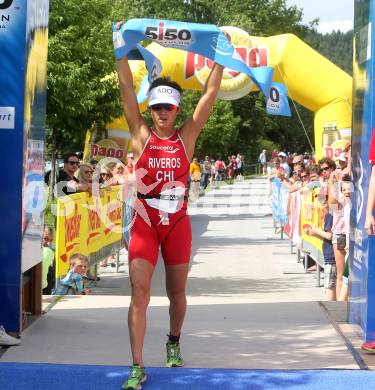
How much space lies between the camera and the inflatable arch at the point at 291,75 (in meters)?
17.3

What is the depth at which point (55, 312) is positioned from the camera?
6934mm

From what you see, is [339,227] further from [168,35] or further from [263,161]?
[263,161]

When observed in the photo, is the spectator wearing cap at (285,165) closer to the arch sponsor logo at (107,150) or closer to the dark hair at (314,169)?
the arch sponsor logo at (107,150)

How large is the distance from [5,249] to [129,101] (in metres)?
1.51

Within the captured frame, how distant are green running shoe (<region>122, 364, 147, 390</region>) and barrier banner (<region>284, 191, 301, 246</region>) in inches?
395

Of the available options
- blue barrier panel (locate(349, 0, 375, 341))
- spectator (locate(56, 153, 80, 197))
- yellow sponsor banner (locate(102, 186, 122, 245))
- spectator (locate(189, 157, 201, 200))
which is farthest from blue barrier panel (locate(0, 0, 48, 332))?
spectator (locate(189, 157, 201, 200))

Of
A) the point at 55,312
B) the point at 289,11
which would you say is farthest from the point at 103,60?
the point at 289,11

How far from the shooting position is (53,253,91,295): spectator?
9500 mm

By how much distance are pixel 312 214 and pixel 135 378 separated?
8.44 m

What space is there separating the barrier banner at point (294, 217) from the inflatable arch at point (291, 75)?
154 centimetres

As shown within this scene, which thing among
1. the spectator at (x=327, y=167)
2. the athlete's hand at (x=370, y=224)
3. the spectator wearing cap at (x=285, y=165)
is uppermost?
the spectator wearing cap at (x=285, y=165)

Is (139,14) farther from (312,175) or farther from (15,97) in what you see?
(15,97)

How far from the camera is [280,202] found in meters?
19.7

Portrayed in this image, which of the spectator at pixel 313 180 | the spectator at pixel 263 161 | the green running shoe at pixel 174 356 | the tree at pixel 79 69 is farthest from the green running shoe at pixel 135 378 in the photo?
the spectator at pixel 263 161
